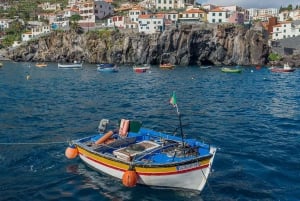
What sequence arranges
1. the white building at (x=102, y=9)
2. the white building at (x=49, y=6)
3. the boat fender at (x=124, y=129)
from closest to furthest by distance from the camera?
the boat fender at (x=124, y=129) < the white building at (x=102, y=9) < the white building at (x=49, y=6)

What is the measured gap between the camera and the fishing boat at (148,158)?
44.7ft

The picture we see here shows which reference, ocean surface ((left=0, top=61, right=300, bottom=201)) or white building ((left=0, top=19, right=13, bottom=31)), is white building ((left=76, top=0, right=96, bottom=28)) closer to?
white building ((left=0, top=19, right=13, bottom=31))

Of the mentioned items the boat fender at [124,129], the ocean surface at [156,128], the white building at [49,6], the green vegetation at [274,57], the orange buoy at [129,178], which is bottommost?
the ocean surface at [156,128]

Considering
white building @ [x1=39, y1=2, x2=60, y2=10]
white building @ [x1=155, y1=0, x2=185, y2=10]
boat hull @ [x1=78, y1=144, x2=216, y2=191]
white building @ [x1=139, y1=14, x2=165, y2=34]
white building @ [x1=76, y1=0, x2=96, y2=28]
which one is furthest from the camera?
white building @ [x1=39, y1=2, x2=60, y2=10]

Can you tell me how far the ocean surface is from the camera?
46.4 feet

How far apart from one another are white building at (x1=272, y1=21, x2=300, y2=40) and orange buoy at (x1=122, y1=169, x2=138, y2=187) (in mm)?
124139

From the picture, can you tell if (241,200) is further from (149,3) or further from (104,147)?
(149,3)

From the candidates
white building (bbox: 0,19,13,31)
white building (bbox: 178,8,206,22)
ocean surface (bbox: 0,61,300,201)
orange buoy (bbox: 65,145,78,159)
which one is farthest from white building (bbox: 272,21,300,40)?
orange buoy (bbox: 65,145,78,159)

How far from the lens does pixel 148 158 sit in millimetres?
14641

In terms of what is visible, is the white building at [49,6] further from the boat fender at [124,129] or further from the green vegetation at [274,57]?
the boat fender at [124,129]

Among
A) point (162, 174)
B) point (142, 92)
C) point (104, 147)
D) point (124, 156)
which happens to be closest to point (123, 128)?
point (104, 147)

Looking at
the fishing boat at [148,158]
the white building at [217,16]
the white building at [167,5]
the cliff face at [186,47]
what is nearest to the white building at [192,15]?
the white building at [217,16]

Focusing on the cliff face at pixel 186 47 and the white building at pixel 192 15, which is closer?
the cliff face at pixel 186 47

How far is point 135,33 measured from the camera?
4382 inches
